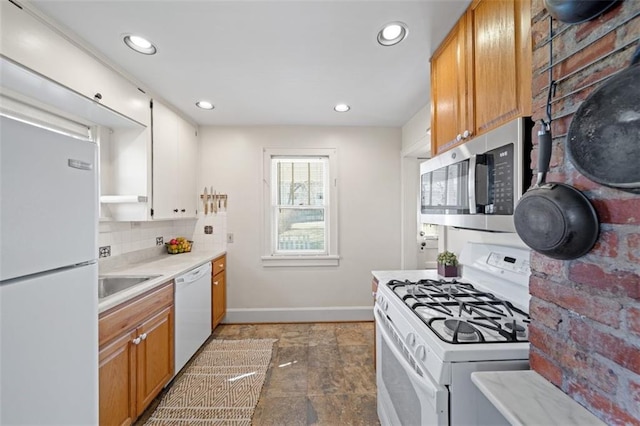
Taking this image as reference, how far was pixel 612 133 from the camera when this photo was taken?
1.82ft

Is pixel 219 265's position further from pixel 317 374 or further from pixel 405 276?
pixel 405 276

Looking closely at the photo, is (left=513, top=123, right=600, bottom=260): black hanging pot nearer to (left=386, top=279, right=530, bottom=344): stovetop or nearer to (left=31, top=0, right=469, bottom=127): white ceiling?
(left=386, top=279, right=530, bottom=344): stovetop

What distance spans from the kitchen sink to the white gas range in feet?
5.70

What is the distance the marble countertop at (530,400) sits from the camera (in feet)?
2.02

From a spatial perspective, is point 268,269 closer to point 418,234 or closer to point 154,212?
point 154,212

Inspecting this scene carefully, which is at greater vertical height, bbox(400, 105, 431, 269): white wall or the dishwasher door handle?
bbox(400, 105, 431, 269): white wall

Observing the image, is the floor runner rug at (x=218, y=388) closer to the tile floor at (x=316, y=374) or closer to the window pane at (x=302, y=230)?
the tile floor at (x=316, y=374)

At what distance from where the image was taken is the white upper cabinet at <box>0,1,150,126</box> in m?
1.24

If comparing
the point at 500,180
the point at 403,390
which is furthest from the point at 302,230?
the point at 500,180

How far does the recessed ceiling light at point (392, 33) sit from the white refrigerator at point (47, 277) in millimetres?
1578

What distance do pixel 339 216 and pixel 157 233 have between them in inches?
79.2

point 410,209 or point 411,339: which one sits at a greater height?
point 410,209

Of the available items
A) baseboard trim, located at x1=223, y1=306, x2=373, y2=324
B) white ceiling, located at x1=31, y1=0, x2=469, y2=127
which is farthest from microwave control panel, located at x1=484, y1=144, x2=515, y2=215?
baseboard trim, located at x1=223, y1=306, x2=373, y2=324

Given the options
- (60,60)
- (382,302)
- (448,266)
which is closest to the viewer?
(60,60)
